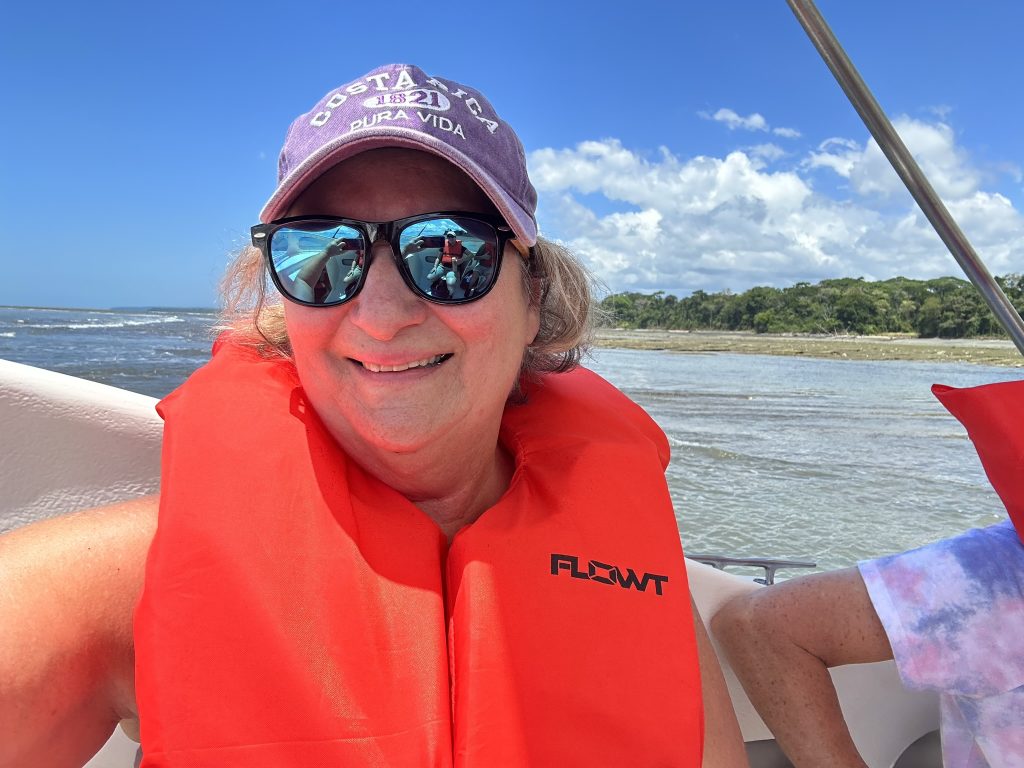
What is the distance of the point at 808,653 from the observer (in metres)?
1.55

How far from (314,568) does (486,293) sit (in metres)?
0.50

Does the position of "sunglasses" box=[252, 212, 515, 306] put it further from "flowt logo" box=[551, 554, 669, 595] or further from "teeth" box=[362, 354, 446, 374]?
"flowt logo" box=[551, 554, 669, 595]

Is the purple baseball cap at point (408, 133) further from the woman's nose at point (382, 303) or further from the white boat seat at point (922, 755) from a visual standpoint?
A: the white boat seat at point (922, 755)

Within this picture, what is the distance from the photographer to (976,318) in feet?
105

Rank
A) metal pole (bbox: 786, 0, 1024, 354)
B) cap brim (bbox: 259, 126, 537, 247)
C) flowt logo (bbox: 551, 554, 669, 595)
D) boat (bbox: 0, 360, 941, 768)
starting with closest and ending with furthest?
cap brim (bbox: 259, 126, 537, 247) < flowt logo (bbox: 551, 554, 669, 595) < metal pole (bbox: 786, 0, 1024, 354) < boat (bbox: 0, 360, 941, 768)

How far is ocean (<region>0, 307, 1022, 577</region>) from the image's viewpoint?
4.81 meters

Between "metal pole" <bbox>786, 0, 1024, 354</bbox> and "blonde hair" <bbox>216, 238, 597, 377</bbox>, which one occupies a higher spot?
"metal pole" <bbox>786, 0, 1024, 354</bbox>

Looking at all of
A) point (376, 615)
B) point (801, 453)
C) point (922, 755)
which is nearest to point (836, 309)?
point (801, 453)

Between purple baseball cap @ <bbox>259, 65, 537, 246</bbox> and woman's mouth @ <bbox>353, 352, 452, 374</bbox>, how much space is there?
25 centimetres

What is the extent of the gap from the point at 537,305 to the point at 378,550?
60 cm

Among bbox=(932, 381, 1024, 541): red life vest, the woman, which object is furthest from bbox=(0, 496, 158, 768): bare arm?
bbox=(932, 381, 1024, 541): red life vest

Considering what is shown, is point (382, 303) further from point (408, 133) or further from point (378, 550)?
point (378, 550)

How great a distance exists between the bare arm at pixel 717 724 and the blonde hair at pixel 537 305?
2.08ft

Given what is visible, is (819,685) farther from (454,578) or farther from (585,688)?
(454,578)
